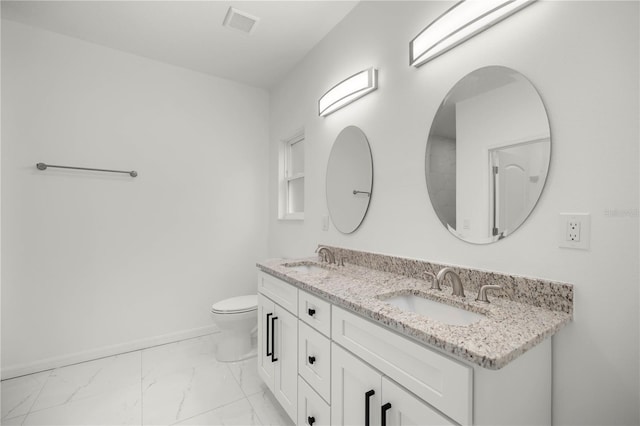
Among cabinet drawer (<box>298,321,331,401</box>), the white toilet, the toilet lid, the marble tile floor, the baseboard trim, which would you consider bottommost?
the marble tile floor

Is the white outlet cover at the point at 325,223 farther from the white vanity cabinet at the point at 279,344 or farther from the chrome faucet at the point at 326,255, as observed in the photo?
the white vanity cabinet at the point at 279,344

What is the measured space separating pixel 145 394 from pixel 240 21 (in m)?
2.63

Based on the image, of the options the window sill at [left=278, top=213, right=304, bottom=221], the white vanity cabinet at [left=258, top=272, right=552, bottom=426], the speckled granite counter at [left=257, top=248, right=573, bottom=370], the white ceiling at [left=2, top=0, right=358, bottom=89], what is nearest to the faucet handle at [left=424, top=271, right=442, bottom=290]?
A: the speckled granite counter at [left=257, top=248, right=573, bottom=370]

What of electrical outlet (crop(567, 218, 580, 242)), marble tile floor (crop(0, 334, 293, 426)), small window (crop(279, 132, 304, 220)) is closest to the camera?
electrical outlet (crop(567, 218, 580, 242))

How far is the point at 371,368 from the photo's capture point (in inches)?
39.0

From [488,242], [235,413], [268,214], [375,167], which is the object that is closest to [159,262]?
[268,214]

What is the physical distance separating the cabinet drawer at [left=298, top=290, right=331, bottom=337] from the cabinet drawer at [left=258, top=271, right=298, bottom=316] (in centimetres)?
7

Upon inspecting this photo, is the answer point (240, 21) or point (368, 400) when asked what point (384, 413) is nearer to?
point (368, 400)

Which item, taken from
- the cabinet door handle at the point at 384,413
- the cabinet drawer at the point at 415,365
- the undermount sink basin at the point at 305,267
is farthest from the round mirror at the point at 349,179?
the cabinet door handle at the point at 384,413

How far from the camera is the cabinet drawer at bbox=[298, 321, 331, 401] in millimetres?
1224

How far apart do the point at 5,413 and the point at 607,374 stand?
2.96 m

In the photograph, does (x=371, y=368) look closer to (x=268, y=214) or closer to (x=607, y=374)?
(x=607, y=374)

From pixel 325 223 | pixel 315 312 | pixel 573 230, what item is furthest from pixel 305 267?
pixel 573 230

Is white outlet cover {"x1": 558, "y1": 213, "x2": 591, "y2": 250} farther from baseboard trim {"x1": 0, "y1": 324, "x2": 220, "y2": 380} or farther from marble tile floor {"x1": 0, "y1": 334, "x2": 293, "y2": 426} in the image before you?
baseboard trim {"x1": 0, "y1": 324, "x2": 220, "y2": 380}
